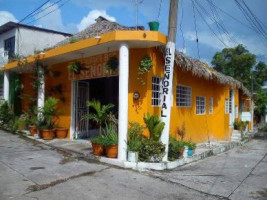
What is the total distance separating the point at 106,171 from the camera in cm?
736

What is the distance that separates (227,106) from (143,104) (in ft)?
34.7

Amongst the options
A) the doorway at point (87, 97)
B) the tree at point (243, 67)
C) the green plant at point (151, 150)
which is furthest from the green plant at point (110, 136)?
the tree at point (243, 67)

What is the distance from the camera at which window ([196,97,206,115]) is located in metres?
13.8

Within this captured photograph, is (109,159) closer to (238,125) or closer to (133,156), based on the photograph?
(133,156)

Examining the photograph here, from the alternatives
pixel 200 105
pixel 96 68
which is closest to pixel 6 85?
pixel 96 68

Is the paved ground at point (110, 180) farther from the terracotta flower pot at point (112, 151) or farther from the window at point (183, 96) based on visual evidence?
the window at point (183, 96)

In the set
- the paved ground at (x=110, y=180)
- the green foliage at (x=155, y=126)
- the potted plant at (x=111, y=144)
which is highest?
the green foliage at (x=155, y=126)

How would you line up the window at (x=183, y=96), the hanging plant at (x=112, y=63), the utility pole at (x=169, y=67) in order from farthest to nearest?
the window at (x=183, y=96) → the hanging plant at (x=112, y=63) → the utility pole at (x=169, y=67)

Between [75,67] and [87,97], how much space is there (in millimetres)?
2112

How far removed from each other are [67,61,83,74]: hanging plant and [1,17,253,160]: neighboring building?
0.23 m

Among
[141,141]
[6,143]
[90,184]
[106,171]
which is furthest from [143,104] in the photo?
[6,143]

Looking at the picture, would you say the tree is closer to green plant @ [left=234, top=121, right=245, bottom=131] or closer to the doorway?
green plant @ [left=234, top=121, right=245, bottom=131]

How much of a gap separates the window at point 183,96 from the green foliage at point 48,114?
483 cm

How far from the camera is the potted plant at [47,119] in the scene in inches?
448
